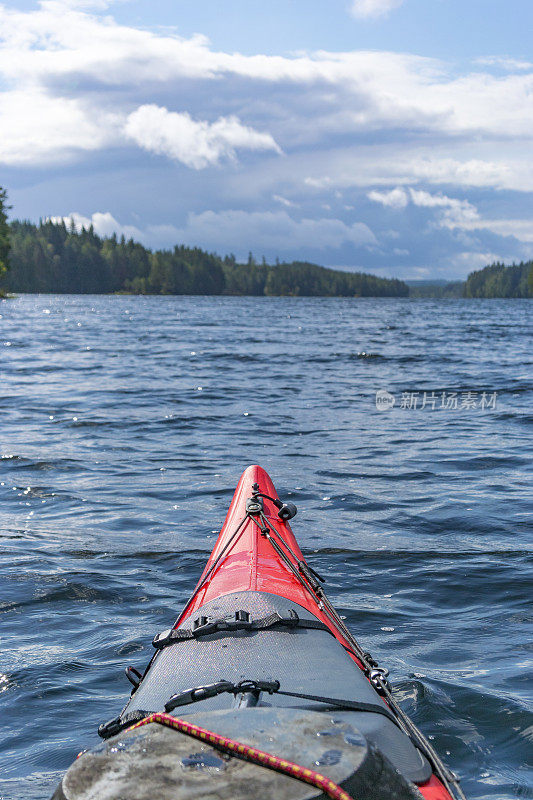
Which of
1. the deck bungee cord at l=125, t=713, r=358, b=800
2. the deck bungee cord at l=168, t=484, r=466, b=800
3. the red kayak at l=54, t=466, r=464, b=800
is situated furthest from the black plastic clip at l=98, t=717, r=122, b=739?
the deck bungee cord at l=125, t=713, r=358, b=800

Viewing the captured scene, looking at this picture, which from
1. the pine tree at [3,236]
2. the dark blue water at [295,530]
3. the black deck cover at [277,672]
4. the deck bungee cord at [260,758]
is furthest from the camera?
the pine tree at [3,236]

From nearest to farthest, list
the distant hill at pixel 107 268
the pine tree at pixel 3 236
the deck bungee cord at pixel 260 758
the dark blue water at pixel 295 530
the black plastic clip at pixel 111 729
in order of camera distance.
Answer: the deck bungee cord at pixel 260 758 → the black plastic clip at pixel 111 729 → the dark blue water at pixel 295 530 → the pine tree at pixel 3 236 → the distant hill at pixel 107 268

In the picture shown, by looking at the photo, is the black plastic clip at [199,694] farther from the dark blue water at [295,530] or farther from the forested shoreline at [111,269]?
the forested shoreline at [111,269]

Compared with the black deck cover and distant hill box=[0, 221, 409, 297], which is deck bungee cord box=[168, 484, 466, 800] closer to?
the black deck cover

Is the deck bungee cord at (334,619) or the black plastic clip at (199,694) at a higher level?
the black plastic clip at (199,694)

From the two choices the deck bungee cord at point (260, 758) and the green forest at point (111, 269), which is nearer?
the deck bungee cord at point (260, 758)

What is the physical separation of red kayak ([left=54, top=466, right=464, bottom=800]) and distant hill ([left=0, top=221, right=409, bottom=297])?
5927 inches

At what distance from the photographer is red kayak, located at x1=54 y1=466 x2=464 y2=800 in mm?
1829

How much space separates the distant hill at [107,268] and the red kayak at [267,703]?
150536mm

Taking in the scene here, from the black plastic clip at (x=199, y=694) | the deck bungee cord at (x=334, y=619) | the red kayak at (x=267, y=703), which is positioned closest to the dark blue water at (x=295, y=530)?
the deck bungee cord at (x=334, y=619)

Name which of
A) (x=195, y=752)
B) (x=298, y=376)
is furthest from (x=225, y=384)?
(x=195, y=752)

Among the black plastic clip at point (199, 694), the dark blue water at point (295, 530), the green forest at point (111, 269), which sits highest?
A: the green forest at point (111, 269)

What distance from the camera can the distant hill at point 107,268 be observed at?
15550 centimetres

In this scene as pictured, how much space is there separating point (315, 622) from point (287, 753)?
164 centimetres
